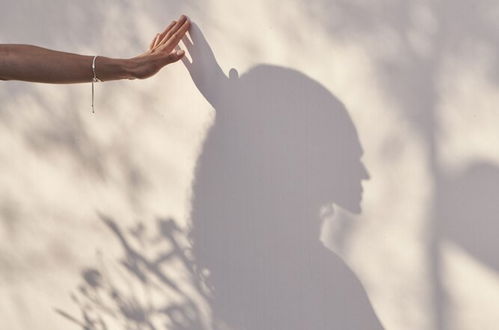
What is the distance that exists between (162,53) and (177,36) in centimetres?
7

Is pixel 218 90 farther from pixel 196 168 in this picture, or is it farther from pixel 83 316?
pixel 83 316

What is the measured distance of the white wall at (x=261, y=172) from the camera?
2264 millimetres

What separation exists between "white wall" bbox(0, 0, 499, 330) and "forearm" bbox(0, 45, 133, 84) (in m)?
0.21

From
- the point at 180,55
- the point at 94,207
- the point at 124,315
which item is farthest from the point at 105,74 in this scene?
the point at 124,315

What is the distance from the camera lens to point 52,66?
2.49 meters

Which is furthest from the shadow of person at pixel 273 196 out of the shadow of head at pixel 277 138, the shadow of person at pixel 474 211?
the shadow of person at pixel 474 211

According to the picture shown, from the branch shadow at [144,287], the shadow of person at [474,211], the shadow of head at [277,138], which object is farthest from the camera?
the branch shadow at [144,287]

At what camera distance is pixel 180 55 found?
262 cm

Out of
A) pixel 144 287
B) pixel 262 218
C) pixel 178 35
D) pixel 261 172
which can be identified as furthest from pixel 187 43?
pixel 144 287

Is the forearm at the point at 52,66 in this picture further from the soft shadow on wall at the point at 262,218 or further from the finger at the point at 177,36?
the soft shadow on wall at the point at 262,218

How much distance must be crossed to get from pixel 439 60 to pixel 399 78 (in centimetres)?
11

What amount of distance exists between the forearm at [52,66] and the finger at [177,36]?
14cm

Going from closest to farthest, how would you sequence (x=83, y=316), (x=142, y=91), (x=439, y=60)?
1. (x=439, y=60)
2. (x=142, y=91)
3. (x=83, y=316)

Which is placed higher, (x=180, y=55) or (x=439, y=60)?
(x=180, y=55)
